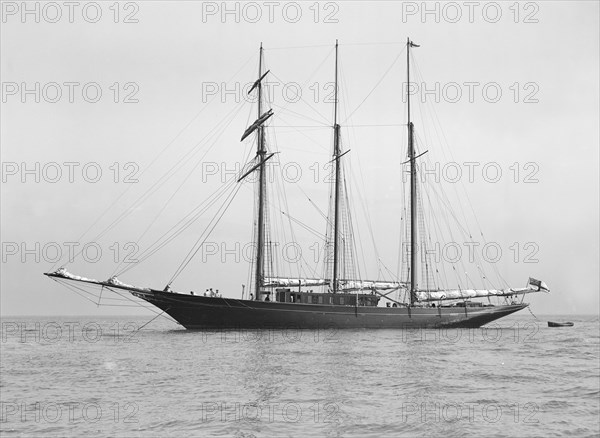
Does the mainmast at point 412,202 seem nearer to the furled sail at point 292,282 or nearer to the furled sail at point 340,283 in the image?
the furled sail at point 340,283

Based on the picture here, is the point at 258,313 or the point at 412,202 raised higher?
the point at 412,202

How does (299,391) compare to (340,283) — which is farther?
(340,283)

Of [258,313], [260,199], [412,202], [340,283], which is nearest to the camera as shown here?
[258,313]

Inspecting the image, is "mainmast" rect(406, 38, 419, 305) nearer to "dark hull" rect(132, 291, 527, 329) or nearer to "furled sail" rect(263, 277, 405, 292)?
"furled sail" rect(263, 277, 405, 292)

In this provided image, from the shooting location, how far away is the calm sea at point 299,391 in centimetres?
2172

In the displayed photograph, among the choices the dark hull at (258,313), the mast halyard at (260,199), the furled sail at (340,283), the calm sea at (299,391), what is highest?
the mast halyard at (260,199)

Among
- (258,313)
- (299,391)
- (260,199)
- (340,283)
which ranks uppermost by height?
(260,199)

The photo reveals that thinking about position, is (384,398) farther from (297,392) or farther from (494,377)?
(494,377)

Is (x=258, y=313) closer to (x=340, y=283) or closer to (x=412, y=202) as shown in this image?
(x=340, y=283)

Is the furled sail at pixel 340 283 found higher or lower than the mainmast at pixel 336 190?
lower

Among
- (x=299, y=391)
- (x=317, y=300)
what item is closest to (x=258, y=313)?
(x=317, y=300)

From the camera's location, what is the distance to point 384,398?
26.7 meters

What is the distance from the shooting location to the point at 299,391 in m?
28.3

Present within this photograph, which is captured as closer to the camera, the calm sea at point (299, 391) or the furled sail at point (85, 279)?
the calm sea at point (299, 391)
